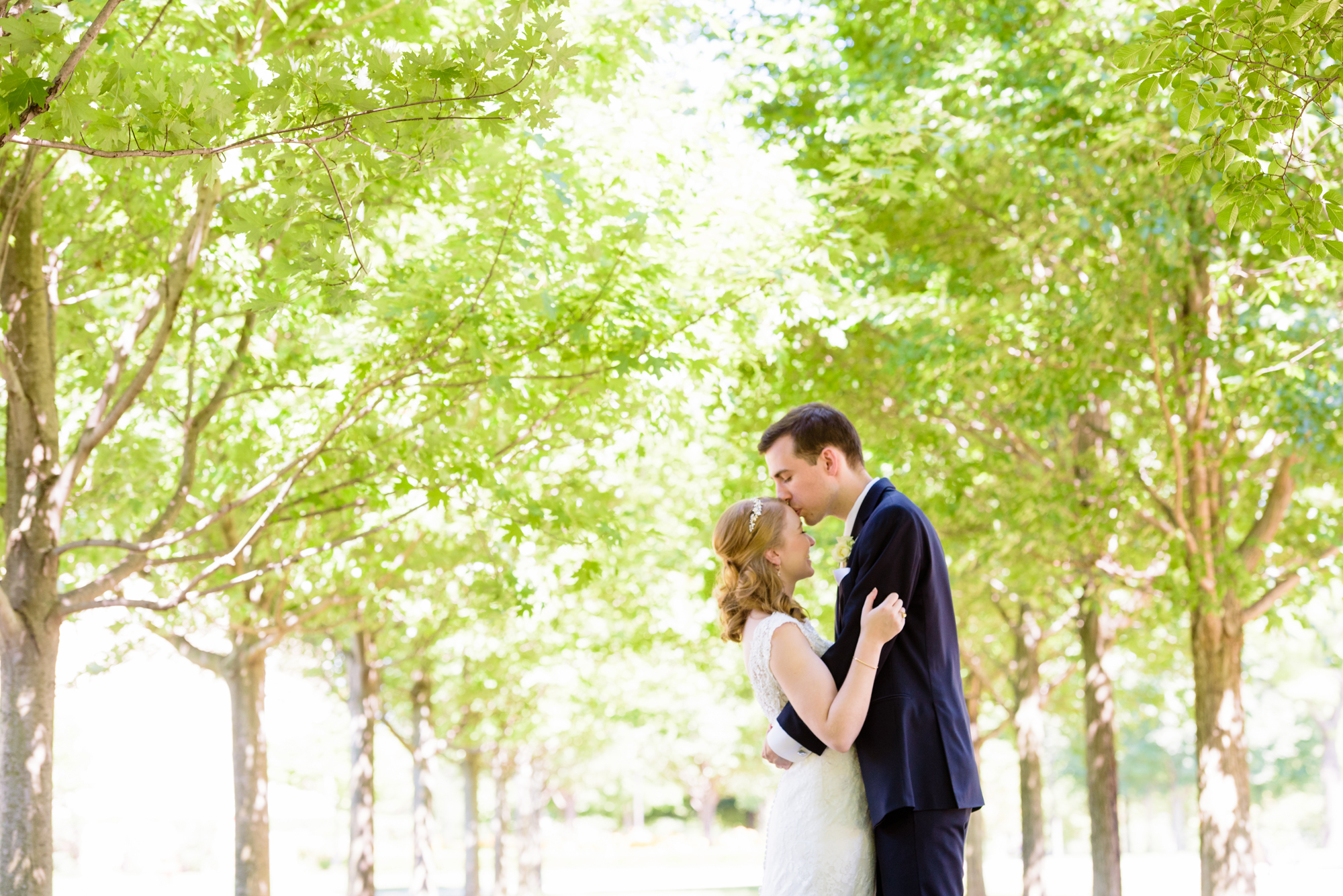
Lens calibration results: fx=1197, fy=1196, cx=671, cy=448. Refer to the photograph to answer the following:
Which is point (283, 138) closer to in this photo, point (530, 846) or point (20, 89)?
point (20, 89)

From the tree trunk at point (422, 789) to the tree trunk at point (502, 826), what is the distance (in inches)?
205

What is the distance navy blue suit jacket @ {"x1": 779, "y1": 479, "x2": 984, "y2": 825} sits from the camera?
10.4ft

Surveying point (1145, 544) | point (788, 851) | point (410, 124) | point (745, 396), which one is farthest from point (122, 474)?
point (1145, 544)

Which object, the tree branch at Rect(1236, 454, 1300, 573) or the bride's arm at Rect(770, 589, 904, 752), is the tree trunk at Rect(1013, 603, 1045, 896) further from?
the bride's arm at Rect(770, 589, 904, 752)

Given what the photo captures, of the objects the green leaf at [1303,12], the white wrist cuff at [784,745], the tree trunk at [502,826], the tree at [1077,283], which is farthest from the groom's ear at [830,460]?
the tree trunk at [502,826]

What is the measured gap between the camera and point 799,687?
3307 millimetres

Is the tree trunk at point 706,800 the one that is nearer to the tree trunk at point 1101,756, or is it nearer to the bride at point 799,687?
the tree trunk at point 1101,756

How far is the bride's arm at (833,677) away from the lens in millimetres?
3135

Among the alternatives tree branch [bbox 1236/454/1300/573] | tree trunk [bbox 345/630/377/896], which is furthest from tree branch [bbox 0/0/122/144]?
tree trunk [bbox 345/630/377/896]

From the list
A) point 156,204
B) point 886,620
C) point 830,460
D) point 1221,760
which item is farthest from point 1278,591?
point 156,204

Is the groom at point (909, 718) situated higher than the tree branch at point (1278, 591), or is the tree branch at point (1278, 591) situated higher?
the tree branch at point (1278, 591)

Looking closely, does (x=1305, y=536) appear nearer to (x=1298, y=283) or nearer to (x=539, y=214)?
(x=1298, y=283)

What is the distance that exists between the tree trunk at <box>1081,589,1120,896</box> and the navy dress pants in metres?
10.5

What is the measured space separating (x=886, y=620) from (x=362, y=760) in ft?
45.2
